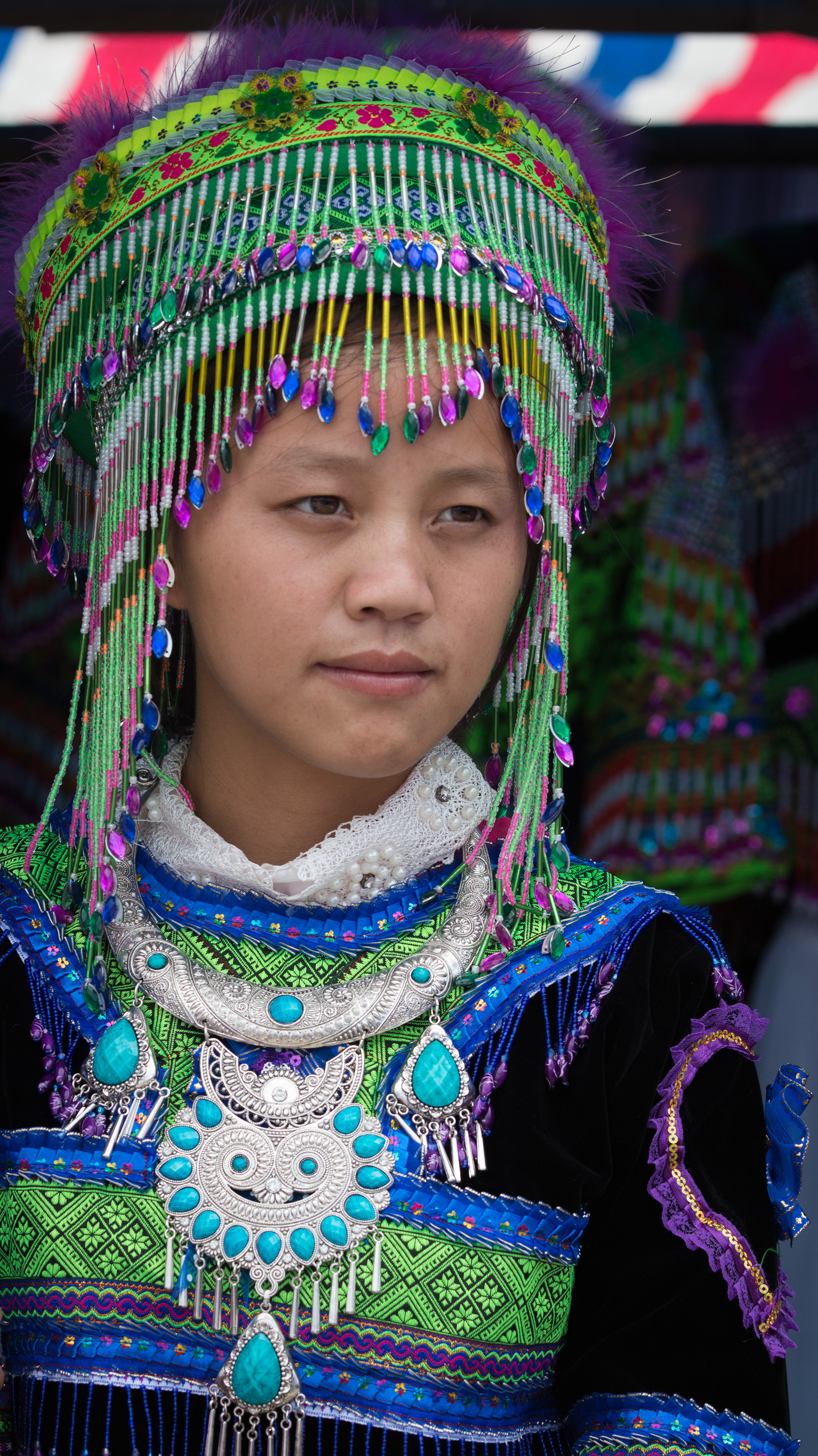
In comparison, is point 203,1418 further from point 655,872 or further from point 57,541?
point 655,872

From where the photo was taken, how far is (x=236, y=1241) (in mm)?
1146

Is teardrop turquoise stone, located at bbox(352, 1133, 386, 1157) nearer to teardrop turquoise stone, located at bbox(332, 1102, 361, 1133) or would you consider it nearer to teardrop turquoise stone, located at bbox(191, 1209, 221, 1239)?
teardrop turquoise stone, located at bbox(332, 1102, 361, 1133)

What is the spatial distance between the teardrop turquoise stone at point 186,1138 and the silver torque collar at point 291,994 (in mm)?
90

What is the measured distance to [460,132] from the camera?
120 cm

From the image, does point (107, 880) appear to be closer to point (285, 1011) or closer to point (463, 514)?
point (285, 1011)

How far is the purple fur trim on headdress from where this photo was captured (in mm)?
1215

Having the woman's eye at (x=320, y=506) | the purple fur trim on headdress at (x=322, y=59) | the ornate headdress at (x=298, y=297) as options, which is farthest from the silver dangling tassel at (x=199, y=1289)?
the purple fur trim on headdress at (x=322, y=59)

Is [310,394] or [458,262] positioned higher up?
[458,262]

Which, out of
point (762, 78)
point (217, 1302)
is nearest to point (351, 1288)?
point (217, 1302)

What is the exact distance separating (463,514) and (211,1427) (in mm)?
849

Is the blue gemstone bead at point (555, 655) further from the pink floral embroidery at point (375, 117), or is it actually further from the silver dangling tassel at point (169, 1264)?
the silver dangling tassel at point (169, 1264)

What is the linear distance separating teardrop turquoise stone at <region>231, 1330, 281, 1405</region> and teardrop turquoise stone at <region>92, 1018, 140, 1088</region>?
26cm

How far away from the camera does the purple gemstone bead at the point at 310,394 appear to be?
109 cm

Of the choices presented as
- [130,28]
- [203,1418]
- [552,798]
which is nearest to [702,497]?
[130,28]
